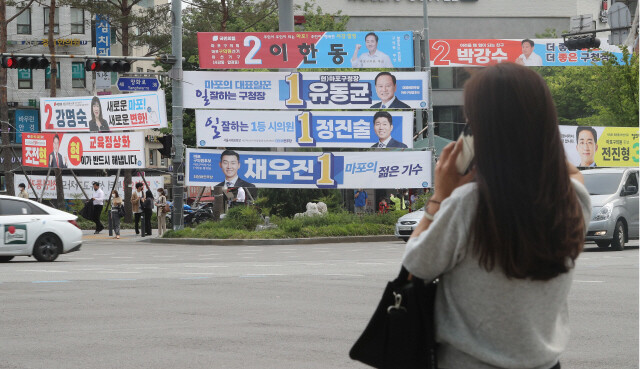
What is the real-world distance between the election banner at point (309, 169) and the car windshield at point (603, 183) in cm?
1034

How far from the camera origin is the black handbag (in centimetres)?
282

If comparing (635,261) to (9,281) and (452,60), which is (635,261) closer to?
(9,281)

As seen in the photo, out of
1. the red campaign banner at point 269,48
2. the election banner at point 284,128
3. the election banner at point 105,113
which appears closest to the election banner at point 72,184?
the election banner at point 105,113

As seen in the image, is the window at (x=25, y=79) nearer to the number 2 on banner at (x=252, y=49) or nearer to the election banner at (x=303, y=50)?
the election banner at (x=303, y=50)

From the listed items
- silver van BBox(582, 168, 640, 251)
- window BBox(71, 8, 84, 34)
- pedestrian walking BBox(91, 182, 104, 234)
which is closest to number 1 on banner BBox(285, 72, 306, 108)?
pedestrian walking BBox(91, 182, 104, 234)

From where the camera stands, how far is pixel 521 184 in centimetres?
273

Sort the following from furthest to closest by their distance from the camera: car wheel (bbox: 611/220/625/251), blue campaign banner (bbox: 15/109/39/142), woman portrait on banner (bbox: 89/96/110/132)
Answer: blue campaign banner (bbox: 15/109/39/142) < woman portrait on banner (bbox: 89/96/110/132) < car wheel (bbox: 611/220/625/251)

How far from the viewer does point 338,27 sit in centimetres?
5572

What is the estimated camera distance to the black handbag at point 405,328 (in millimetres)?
2822

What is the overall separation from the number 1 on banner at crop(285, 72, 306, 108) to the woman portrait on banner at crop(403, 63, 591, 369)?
29798mm

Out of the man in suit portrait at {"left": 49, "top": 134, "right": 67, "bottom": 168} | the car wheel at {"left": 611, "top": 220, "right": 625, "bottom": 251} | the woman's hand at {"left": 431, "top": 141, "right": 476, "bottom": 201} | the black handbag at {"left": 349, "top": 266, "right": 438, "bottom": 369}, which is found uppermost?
the man in suit portrait at {"left": 49, "top": 134, "right": 67, "bottom": 168}

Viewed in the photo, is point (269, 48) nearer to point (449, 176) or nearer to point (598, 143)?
point (598, 143)

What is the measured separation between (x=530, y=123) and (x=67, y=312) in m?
8.98

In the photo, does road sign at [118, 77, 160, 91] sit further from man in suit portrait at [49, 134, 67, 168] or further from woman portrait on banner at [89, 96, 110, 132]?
man in suit portrait at [49, 134, 67, 168]
